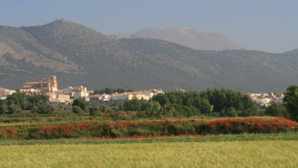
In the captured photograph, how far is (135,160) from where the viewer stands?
63.8ft

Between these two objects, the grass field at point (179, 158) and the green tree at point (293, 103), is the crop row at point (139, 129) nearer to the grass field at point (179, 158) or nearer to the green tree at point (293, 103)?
the green tree at point (293, 103)

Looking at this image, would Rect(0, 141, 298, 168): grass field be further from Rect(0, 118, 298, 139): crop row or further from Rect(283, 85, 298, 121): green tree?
Rect(283, 85, 298, 121): green tree

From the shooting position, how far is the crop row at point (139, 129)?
38.3 meters

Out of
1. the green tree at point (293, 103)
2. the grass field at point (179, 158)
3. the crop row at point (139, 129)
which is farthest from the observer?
the green tree at point (293, 103)

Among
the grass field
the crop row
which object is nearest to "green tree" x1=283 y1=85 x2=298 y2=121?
the crop row

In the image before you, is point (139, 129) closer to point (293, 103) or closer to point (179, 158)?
point (179, 158)

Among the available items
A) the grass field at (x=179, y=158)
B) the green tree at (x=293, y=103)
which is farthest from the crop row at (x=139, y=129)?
the grass field at (x=179, y=158)

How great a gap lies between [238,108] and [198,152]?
68731mm

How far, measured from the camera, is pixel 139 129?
130ft

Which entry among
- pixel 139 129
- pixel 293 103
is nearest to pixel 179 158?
pixel 139 129

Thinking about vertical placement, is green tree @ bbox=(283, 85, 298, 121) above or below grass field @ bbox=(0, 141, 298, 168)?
above

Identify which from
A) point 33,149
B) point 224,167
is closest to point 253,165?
point 224,167

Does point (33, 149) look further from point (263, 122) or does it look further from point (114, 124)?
point (263, 122)

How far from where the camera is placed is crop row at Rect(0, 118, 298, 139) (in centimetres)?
3834
